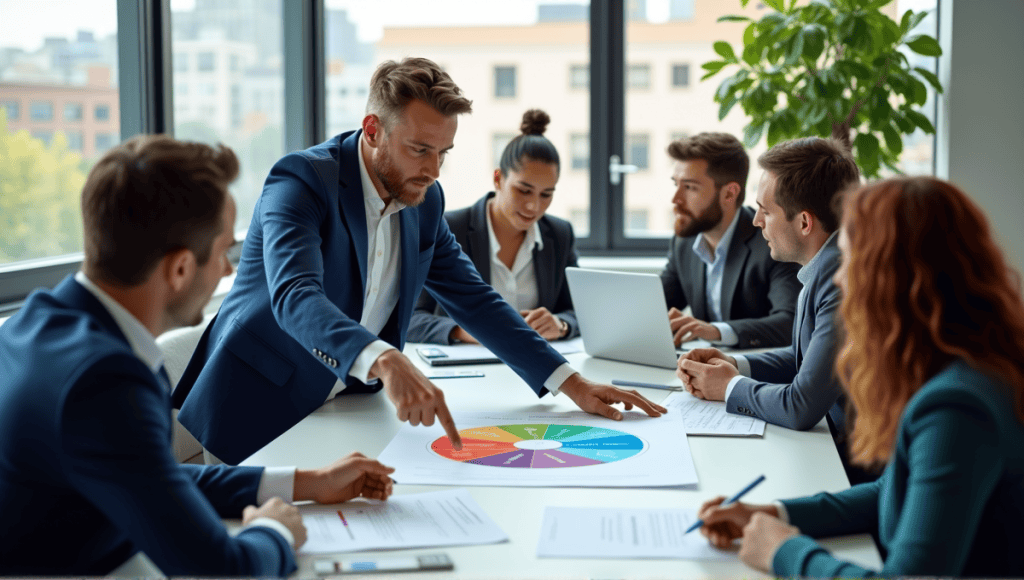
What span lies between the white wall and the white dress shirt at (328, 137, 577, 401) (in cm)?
305

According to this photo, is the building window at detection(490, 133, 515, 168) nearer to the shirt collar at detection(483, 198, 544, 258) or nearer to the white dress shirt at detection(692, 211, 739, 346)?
the shirt collar at detection(483, 198, 544, 258)

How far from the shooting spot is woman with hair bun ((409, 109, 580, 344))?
10.3ft

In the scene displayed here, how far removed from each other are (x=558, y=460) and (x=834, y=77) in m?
2.76

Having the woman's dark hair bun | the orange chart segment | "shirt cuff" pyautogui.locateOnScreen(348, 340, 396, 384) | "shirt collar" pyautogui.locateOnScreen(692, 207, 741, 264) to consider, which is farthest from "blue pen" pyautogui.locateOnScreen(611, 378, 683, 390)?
the woman's dark hair bun

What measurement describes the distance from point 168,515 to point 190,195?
388 millimetres

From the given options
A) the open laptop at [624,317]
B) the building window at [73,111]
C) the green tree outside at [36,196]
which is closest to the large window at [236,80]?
the building window at [73,111]

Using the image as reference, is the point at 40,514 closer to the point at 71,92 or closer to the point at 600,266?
the point at 71,92

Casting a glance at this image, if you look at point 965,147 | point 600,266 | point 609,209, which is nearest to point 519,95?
point 609,209

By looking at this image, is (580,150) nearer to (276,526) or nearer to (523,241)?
(523,241)

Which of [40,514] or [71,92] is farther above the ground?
[71,92]

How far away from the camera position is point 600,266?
440 centimetres

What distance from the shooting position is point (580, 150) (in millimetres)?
4738

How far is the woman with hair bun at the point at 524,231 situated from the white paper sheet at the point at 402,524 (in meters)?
1.75

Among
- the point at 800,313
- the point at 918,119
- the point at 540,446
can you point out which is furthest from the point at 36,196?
the point at 918,119
